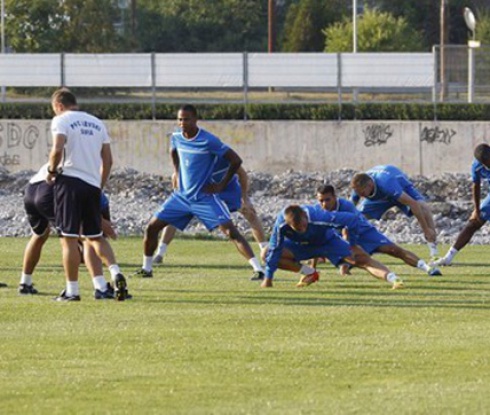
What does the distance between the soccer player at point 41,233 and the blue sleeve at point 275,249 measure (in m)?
1.77

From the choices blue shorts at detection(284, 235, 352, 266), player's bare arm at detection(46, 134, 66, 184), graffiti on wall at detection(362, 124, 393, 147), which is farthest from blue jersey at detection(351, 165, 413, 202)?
graffiti on wall at detection(362, 124, 393, 147)

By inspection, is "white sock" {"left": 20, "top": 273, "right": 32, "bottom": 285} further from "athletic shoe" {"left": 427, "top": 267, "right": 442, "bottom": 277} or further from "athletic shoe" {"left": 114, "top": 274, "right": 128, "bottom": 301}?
"athletic shoe" {"left": 427, "top": 267, "right": 442, "bottom": 277}

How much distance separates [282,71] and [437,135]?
474 centimetres

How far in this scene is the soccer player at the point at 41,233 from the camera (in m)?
15.9

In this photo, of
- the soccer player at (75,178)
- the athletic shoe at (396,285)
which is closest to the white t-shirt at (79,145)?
the soccer player at (75,178)

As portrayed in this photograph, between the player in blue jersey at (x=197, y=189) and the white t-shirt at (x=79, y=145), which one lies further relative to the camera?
the player in blue jersey at (x=197, y=189)

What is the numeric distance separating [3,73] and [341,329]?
3325cm

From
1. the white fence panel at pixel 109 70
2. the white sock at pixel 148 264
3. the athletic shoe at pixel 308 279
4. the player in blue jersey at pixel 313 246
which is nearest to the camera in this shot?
the player in blue jersey at pixel 313 246

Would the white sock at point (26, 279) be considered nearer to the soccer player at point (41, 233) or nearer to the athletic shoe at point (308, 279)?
the soccer player at point (41, 233)

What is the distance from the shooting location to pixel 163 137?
141ft

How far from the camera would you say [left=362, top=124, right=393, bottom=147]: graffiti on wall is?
42250 millimetres

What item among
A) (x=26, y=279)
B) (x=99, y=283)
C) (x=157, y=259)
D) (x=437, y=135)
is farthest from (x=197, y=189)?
(x=437, y=135)

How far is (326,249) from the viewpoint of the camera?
17359 mm

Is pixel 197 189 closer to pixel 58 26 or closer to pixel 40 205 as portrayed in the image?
pixel 40 205
